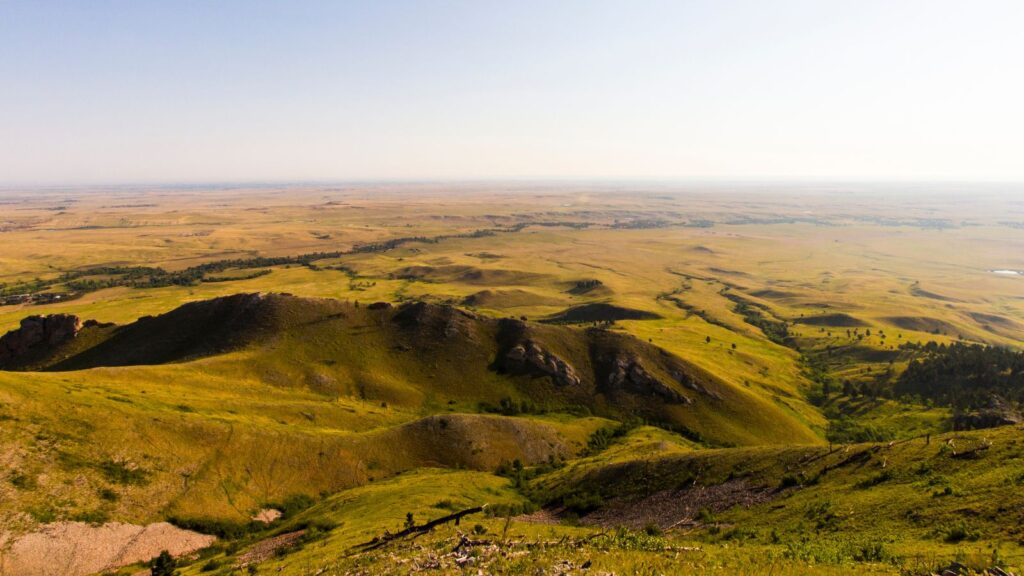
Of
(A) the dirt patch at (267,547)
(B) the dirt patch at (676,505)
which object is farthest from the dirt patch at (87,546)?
(B) the dirt patch at (676,505)

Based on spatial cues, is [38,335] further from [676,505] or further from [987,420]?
[987,420]

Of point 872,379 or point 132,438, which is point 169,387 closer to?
point 132,438

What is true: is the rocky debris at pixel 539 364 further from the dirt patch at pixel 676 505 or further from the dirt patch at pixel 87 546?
the dirt patch at pixel 87 546

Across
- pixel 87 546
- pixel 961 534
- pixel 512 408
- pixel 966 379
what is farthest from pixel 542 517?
pixel 966 379

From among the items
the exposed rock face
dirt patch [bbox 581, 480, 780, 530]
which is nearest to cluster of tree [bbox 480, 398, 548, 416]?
dirt patch [bbox 581, 480, 780, 530]

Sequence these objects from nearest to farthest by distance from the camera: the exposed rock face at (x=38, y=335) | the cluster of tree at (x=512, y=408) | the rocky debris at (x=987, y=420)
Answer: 1. the rocky debris at (x=987, y=420)
2. the cluster of tree at (x=512, y=408)
3. the exposed rock face at (x=38, y=335)

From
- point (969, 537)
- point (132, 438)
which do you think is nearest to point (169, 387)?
point (132, 438)
